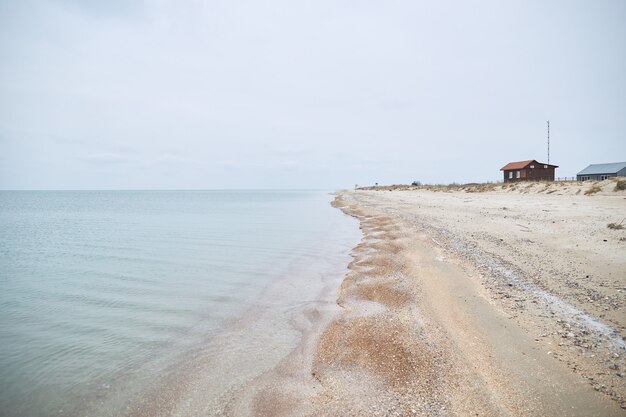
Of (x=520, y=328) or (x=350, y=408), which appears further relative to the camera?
(x=520, y=328)

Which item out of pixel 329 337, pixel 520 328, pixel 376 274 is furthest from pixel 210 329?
pixel 520 328

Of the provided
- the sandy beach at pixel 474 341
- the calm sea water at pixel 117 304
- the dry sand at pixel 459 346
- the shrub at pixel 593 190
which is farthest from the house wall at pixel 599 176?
the calm sea water at pixel 117 304

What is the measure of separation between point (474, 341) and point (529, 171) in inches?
2379

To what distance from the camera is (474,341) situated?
543cm

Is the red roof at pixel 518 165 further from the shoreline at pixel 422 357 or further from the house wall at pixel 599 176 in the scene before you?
the shoreline at pixel 422 357

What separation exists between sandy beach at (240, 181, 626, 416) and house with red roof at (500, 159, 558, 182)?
50.9m

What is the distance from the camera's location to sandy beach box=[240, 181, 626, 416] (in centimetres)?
406

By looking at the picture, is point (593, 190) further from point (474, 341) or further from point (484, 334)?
point (474, 341)

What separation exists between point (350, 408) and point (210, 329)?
169 inches

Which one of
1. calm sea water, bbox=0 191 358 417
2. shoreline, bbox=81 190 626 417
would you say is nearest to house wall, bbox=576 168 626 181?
calm sea water, bbox=0 191 358 417

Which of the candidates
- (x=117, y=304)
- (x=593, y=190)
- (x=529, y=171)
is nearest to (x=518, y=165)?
(x=529, y=171)

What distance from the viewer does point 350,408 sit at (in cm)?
408

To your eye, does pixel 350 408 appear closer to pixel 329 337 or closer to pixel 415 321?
pixel 329 337

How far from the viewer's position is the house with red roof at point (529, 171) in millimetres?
53844
